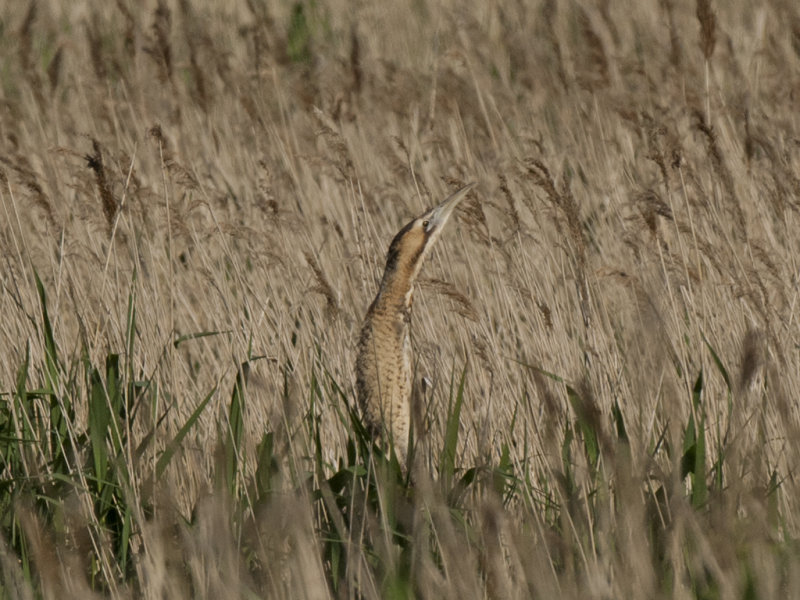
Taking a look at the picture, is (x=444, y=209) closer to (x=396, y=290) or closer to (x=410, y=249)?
(x=410, y=249)

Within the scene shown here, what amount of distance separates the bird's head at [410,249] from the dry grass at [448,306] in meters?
0.14

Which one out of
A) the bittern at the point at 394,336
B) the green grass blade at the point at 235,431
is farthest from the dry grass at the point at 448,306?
the bittern at the point at 394,336

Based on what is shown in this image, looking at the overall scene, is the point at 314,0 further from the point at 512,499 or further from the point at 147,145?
the point at 512,499

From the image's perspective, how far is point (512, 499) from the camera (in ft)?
12.0

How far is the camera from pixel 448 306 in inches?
175

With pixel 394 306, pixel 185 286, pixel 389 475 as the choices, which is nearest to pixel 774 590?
pixel 389 475

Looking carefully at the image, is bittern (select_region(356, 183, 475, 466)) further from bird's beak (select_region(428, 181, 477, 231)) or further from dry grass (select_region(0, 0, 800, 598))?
dry grass (select_region(0, 0, 800, 598))

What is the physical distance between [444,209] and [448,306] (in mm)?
594

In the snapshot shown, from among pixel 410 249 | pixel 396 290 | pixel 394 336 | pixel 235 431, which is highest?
pixel 410 249

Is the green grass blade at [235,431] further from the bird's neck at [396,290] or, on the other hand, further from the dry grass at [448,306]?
the bird's neck at [396,290]

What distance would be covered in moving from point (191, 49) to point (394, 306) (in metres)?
3.46

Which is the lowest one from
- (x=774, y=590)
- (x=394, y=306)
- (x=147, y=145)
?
(x=774, y=590)

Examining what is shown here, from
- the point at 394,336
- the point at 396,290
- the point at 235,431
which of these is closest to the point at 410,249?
the point at 396,290

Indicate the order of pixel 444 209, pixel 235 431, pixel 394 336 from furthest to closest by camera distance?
pixel 444 209 → pixel 394 336 → pixel 235 431
